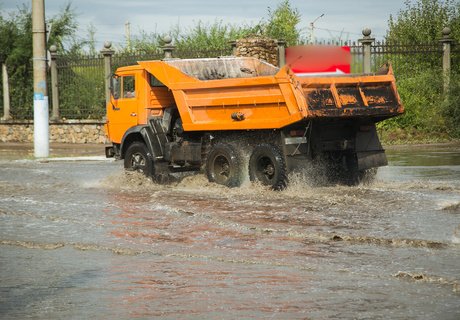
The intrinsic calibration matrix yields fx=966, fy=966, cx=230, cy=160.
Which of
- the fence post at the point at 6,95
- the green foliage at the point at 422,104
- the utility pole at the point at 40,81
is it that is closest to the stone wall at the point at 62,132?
the fence post at the point at 6,95

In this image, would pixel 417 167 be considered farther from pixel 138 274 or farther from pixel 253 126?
pixel 138 274

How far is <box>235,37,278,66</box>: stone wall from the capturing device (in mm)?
29000

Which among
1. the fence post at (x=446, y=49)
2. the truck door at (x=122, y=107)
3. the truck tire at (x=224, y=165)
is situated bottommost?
the truck tire at (x=224, y=165)

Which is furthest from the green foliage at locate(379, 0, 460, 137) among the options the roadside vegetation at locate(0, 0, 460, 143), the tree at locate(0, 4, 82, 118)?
the tree at locate(0, 4, 82, 118)

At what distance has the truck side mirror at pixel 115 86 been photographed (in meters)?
19.5

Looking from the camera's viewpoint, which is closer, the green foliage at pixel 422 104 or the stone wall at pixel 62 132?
the green foliage at pixel 422 104

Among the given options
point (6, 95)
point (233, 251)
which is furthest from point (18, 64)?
point (233, 251)

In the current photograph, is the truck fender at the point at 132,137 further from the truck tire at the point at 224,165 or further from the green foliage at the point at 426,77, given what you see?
the green foliage at the point at 426,77

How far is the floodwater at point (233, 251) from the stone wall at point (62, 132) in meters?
14.1

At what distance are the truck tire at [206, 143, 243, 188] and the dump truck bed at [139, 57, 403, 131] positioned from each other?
1.32 feet

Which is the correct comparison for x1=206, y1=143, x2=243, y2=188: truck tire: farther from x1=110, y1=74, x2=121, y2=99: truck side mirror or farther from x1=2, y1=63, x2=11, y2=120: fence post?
x1=2, y1=63, x2=11, y2=120: fence post

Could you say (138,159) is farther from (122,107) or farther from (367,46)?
(367,46)

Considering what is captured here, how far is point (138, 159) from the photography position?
18828 millimetres

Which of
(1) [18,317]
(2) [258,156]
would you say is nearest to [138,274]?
(1) [18,317]
